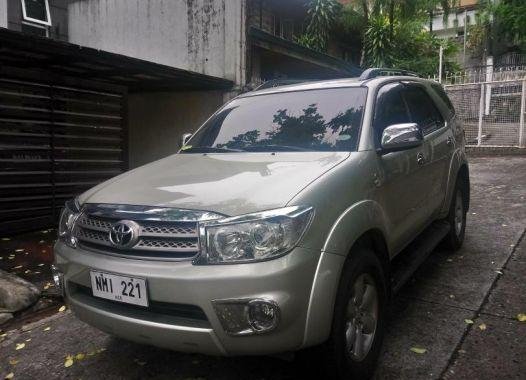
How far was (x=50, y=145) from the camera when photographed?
7.46m

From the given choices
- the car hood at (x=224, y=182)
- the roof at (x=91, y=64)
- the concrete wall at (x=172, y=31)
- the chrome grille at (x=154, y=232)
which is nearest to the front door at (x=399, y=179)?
the car hood at (x=224, y=182)

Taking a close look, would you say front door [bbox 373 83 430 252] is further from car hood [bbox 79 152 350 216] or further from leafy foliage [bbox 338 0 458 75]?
leafy foliage [bbox 338 0 458 75]

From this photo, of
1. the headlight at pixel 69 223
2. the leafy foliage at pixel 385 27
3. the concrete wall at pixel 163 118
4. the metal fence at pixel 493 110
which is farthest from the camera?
the leafy foliage at pixel 385 27

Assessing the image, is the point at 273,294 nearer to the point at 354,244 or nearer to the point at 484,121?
the point at 354,244

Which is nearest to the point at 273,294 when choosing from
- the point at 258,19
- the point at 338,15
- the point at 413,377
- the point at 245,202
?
the point at 245,202

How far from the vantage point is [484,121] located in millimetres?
12211

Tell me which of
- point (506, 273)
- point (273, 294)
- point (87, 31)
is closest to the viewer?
point (273, 294)

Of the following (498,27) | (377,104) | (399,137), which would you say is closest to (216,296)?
(399,137)

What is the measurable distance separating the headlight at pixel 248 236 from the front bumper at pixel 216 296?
0.04 m

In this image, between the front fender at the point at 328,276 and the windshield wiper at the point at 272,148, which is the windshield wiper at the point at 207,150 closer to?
the windshield wiper at the point at 272,148

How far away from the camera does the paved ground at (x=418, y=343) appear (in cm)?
281

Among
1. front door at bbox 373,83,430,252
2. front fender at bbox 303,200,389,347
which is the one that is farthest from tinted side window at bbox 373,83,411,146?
front fender at bbox 303,200,389,347

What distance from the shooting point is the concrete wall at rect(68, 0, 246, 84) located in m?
9.73

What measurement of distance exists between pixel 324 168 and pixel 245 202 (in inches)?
22.3
